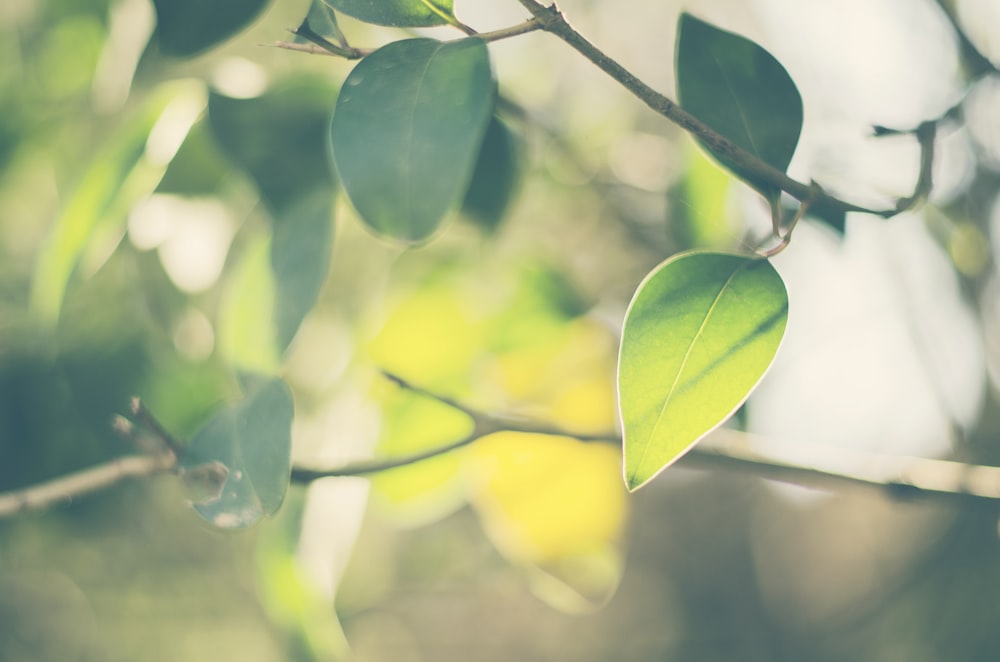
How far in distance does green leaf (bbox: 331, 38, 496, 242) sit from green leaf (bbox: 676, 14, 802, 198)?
0.07 metres

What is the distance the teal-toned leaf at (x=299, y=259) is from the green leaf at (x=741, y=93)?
6.2 inches

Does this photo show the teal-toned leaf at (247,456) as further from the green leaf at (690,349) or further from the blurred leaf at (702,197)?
the blurred leaf at (702,197)

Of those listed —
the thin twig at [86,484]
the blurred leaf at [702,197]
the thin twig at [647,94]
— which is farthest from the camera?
the blurred leaf at [702,197]

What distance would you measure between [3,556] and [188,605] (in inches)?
23.3

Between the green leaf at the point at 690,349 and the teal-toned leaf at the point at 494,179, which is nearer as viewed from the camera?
the green leaf at the point at 690,349

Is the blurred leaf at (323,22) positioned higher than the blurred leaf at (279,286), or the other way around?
the blurred leaf at (323,22)

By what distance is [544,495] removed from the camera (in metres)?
0.46

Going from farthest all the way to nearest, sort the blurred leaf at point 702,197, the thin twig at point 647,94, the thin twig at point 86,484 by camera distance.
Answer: the blurred leaf at point 702,197 < the thin twig at point 86,484 < the thin twig at point 647,94

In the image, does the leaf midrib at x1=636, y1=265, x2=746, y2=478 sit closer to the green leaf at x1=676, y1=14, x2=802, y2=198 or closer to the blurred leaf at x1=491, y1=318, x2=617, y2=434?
the green leaf at x1=676, y1=14, x2=802, y2=198

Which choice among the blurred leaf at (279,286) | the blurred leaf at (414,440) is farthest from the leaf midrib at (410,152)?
the blurred leaf at (414,440)

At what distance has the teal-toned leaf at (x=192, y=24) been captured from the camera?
0.28 m

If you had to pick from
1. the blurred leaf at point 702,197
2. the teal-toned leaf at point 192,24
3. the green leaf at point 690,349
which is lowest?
the blurred leaf at point 702,197

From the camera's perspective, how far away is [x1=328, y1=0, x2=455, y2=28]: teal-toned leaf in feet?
0.66

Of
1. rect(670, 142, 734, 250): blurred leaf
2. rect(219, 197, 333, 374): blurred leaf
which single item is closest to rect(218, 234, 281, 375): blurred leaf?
rect(219, 197, 333, 374): blurred leaf
